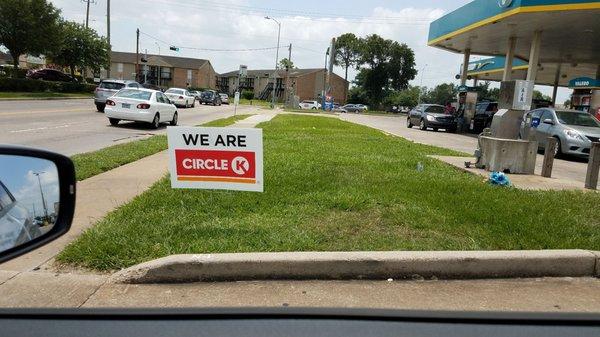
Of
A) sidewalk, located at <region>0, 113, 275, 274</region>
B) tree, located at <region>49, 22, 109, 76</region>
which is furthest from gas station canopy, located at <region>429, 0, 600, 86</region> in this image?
tree, located at <region>49, 22, 109, 76</region>

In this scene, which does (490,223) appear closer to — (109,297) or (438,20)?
(109,297)

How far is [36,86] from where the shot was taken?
128ft

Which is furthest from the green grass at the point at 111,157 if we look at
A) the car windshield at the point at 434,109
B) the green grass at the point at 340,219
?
the car windshield at the point at 434,109

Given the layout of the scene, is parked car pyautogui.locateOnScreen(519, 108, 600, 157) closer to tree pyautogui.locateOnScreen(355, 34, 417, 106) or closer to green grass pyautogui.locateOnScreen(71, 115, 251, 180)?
green grass pyautogui.locateOnScreen(71, 115, 251, 180)

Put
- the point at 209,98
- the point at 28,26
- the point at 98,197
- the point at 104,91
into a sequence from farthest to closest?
1. the point at 209,98
2. the point at 28,26
3. the point at 104,91
4. the point at 98,197

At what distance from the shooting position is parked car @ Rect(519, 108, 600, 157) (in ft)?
46.5

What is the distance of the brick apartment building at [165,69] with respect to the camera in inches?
4173

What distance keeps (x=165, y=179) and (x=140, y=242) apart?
3178 mm

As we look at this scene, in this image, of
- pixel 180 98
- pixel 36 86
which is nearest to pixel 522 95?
pixel 180 98

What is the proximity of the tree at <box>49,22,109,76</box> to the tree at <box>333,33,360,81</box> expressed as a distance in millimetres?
60520

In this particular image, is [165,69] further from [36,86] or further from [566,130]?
[566,130]

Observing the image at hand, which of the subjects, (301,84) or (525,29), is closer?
(525,29)

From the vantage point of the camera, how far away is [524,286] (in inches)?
166

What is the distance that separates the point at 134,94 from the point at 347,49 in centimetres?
9018
